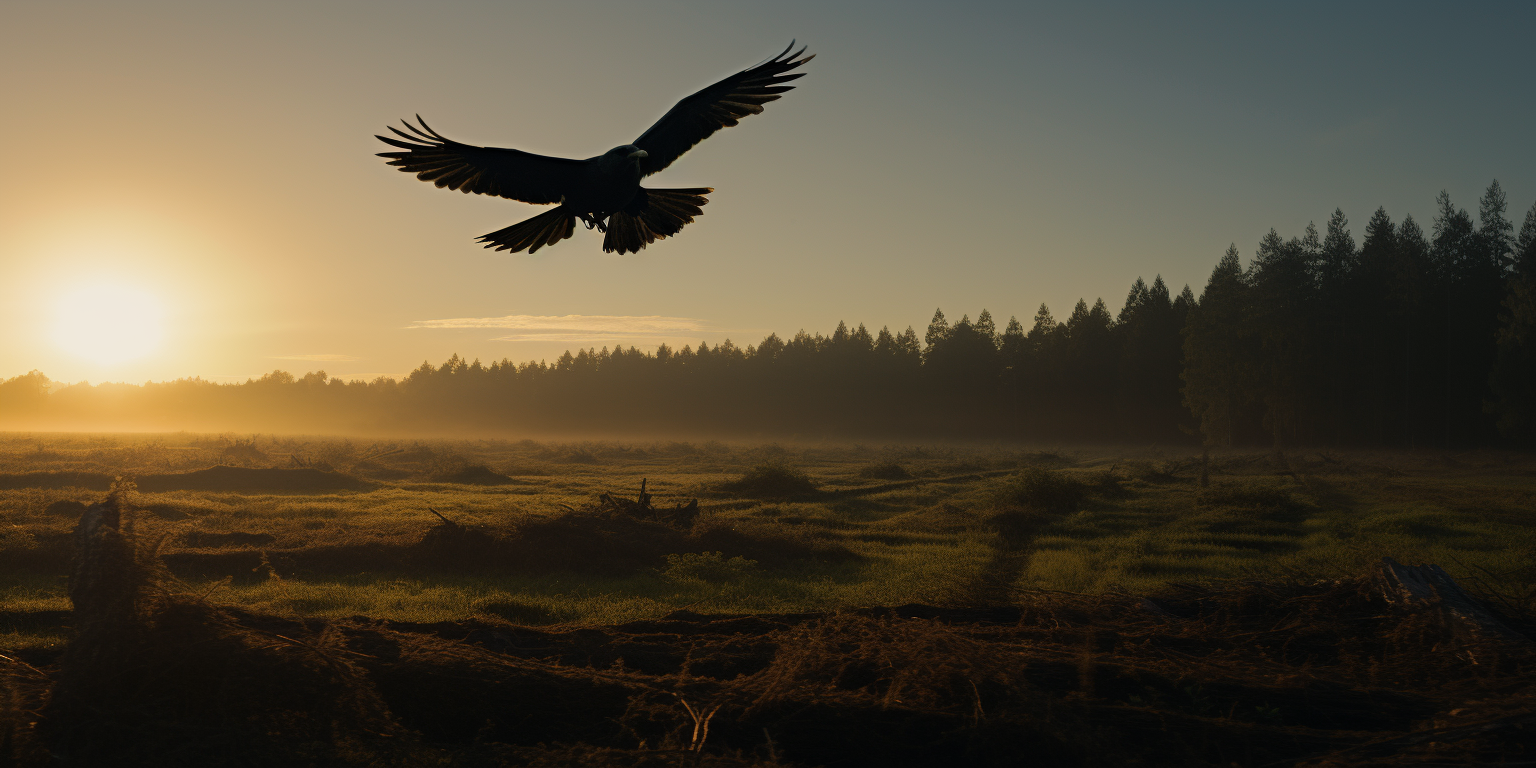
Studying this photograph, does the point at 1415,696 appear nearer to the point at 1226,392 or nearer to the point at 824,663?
the point at 824,663

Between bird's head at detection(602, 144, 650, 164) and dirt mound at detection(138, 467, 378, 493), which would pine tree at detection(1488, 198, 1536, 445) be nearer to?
bird's head at detection(602, 144, 650, 164)

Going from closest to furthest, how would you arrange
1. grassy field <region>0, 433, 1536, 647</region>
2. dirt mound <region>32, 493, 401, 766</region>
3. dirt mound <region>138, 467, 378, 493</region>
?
1. dirt mound <region>32, 493, 401, 766</region>
2. grassy field <region>0, 433, 1536, 647</region>
3. dirt mound <region>138, 467, 378, 493</region>

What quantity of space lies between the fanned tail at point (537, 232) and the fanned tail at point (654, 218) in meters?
0.34

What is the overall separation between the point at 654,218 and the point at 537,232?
894 millimetres

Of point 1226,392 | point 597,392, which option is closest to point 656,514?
point 1226,392

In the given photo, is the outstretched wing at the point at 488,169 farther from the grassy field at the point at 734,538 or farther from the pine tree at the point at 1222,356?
the pine tree at the point at 1222,356

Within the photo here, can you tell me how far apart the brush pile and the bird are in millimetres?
3343

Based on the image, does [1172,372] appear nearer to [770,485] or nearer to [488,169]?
[770,485]

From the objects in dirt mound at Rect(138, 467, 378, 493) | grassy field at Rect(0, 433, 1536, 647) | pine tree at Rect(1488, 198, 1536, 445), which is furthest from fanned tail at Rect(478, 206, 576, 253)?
pine tree at Rect(1488, 198, 1536, 445)

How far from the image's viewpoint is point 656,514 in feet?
54.5

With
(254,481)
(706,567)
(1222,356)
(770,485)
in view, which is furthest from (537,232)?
(1222,356)

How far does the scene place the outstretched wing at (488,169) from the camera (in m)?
5.24

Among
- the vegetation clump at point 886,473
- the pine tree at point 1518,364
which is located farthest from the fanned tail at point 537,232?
the pine tree at point 1518,364

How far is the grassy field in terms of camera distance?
1120cm
